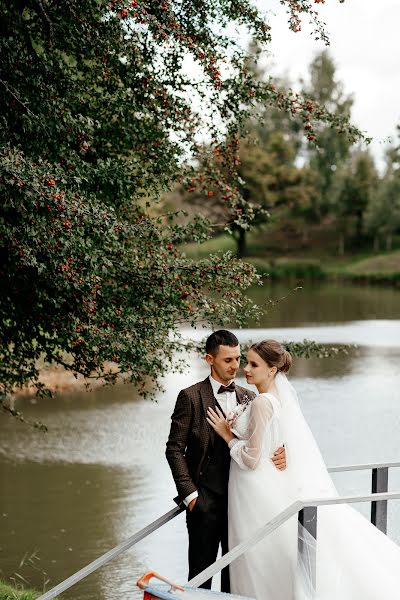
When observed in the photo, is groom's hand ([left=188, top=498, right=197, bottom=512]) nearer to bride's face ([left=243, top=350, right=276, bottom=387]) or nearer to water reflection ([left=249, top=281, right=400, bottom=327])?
bride's face ([left=243, top=350, right=276, bottom=387])

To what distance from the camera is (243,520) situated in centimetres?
480

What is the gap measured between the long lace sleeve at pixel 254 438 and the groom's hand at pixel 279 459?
0.12 metres

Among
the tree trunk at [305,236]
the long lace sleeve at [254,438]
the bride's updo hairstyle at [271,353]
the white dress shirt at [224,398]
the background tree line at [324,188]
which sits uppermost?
the background tree line at [324,188]

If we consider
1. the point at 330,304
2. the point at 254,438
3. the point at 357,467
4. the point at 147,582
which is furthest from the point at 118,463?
the point at 330,304

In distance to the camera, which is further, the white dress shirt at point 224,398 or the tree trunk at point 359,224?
the tree trunk at point 359,224

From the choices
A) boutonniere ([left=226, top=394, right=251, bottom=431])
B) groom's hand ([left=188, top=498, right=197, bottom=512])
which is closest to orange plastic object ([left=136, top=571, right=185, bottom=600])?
groom's hand ([left=188, top=498, right=197, bottom=512])

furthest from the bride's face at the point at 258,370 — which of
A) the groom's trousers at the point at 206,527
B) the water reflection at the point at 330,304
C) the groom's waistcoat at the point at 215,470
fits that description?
the water reflection at the point at 330,304

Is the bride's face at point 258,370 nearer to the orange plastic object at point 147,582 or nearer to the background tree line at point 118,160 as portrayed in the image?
the orange plastic object at point 147,582

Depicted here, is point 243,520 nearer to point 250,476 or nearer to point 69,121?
point 250,476

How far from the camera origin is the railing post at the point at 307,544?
4602mm

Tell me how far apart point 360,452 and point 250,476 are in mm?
10297

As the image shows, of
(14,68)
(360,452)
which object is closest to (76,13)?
(14,68)

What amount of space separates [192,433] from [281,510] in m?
0.62

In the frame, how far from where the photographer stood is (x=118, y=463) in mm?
14641
